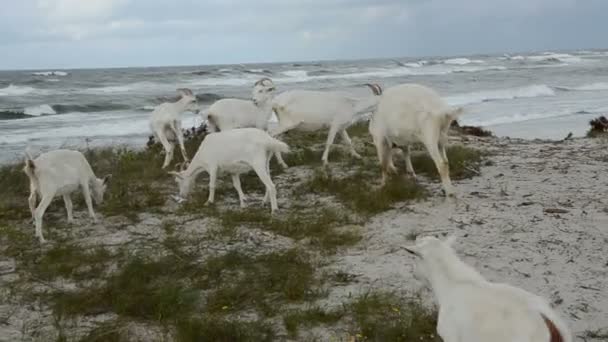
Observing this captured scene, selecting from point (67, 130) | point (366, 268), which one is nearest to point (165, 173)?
point (366, 268)

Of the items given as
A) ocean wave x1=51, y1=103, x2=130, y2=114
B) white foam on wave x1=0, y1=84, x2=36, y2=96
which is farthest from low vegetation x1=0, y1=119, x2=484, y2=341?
white foam on wave x1=0, y1=84, x2=36, y2=96

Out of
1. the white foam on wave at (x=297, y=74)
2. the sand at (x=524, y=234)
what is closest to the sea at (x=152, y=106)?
the sand at (x=524, y=234)

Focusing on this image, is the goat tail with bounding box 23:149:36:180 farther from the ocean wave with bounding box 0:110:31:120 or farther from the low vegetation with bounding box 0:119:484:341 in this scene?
the ocean wave with bounding box 0:110:31:120

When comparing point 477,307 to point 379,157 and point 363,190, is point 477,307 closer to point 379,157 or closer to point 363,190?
point 363,190

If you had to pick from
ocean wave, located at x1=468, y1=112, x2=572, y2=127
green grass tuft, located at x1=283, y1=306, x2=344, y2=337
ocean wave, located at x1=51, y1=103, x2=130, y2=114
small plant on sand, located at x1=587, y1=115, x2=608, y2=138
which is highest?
green grass tuft, located at x1=283, y1=306, x2=344, y2=337

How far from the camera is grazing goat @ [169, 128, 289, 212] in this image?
8827mm

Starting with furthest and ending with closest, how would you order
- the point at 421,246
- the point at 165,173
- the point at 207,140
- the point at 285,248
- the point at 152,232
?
the point at 165,173
the point at 207,140
the point at 152,232
the point at 285,248
the point at 421,246

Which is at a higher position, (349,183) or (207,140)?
(207,140)

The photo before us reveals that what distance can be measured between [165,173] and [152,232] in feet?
10.00

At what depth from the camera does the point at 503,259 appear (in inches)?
261

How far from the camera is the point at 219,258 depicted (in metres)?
6.89

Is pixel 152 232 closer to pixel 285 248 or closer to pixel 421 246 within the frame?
pixel 285 248

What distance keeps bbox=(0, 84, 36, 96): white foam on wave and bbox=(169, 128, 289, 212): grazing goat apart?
3399 centimetres

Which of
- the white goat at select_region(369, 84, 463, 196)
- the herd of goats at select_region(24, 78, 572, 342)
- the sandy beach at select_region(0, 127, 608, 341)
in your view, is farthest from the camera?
the white goat at select_region(369, 84, 463, 196)
